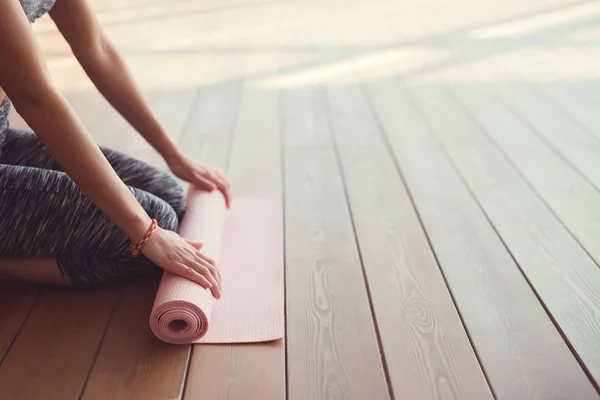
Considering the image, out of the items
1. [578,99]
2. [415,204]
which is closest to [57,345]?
[415,204]

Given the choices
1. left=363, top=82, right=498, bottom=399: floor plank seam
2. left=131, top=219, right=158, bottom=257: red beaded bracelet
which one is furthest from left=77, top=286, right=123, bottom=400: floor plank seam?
left=363, top=82, right=498, bottom=399: floor plank seam

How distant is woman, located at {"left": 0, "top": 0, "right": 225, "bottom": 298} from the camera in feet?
4.56

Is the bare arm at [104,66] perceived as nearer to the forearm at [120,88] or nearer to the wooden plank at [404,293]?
the forearm at [120,88]

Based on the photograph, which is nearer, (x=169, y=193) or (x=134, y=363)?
(x=134, y=363)

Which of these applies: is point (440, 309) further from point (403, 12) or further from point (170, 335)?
point (403, 12)

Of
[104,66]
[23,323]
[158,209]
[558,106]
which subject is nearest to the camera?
[23,323]

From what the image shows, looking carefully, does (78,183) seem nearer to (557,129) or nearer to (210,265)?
(210,265)

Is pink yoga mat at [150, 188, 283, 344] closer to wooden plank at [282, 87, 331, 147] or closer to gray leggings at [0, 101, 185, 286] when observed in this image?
gray leggings at [0, 101, 185, 286]

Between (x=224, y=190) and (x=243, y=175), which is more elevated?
(x=224, y=190)

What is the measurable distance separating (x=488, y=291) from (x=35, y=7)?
1213mm

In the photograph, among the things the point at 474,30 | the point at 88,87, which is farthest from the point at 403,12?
the point at 88,87

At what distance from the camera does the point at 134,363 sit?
1.50 meters

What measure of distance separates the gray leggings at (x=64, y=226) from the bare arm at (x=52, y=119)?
0.68 feet

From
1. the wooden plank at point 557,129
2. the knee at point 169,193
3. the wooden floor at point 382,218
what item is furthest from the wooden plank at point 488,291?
the knee at point 169,193
